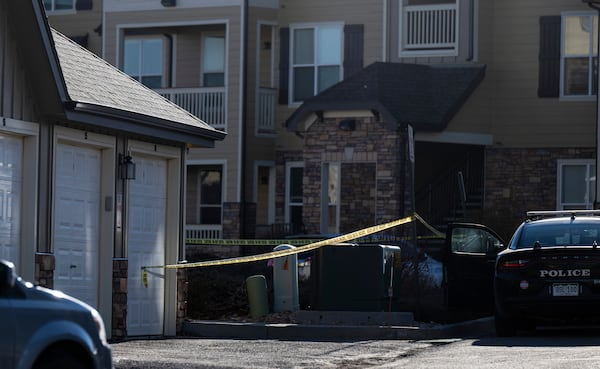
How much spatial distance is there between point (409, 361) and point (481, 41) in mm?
19738

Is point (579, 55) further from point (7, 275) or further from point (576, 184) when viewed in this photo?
point (7, 275)

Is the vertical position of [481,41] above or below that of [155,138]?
above

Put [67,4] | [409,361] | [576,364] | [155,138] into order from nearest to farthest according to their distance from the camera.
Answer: [576,364]
[409,361]
[155,138]
[67,4]

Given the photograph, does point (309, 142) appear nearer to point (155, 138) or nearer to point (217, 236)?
point (217, 236)

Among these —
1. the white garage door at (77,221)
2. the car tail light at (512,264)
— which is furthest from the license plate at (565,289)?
the white garage door at (77,221)

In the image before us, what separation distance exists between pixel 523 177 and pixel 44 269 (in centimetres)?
1923

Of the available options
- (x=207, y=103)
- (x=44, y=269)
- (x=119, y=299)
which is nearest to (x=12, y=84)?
(x=44, y=269)

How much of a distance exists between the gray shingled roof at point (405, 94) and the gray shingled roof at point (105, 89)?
11602mm

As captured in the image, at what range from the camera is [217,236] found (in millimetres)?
35438

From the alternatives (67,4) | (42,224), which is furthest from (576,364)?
(67,4)

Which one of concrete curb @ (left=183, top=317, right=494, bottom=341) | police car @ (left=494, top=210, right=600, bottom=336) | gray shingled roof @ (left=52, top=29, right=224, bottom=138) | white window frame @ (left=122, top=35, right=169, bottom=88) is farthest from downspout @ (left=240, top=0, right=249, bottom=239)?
police car @ (left=494, top=210, right=600, bottom=336)

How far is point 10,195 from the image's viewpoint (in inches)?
641

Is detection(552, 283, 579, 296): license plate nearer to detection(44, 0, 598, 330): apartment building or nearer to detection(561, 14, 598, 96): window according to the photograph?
detection(44, 0, 598, 330): apartment building

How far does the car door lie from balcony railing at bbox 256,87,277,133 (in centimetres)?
1560
